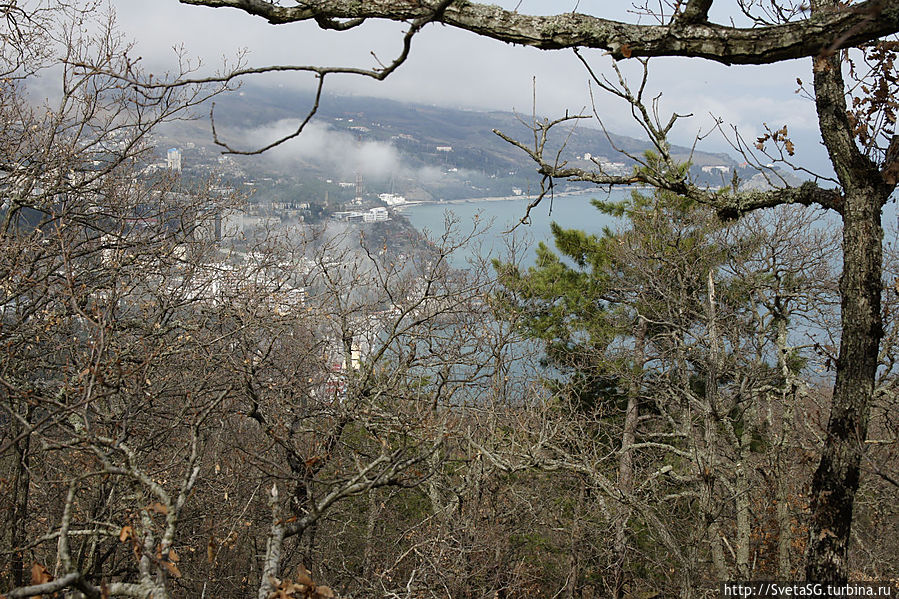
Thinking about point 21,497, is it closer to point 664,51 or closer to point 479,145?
point 664,51

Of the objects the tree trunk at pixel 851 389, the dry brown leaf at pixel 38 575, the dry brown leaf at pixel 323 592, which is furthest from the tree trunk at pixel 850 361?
the dry brown leaf at pixel 38 575

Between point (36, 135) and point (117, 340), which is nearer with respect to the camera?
point (117, 340)

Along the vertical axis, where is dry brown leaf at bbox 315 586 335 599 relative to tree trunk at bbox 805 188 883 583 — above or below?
below

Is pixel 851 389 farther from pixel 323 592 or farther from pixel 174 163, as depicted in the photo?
pixel 174 163

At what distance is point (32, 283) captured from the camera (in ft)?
20.2

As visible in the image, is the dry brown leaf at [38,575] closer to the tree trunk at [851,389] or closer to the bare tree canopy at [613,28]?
the bare tree canopy at [613,28]

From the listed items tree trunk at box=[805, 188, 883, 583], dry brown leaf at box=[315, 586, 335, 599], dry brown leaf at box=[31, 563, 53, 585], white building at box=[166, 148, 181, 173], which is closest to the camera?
dry brown leaf at box=[31, 563, 53, 585]

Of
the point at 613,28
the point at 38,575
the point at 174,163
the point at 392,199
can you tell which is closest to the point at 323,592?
the point at 38,575

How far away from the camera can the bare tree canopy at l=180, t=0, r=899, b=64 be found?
2.50 meters

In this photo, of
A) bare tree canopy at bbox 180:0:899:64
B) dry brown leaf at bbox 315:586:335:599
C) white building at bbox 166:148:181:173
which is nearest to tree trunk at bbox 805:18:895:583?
bare tree canopy at bbox 180:0:899:64

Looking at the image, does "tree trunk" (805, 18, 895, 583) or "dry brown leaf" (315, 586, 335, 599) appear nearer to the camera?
"dry brown leaf" (315, 586, 335, 599)

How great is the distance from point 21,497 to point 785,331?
11682mm

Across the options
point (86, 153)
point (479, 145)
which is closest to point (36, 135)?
point (86, 153)

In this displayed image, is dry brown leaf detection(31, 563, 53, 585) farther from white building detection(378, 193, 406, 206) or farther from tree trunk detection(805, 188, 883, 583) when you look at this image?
white building detection(378, 193, 406, 206)
